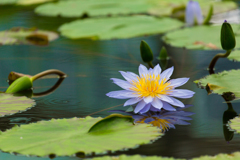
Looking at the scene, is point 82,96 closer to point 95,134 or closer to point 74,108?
point 74,108

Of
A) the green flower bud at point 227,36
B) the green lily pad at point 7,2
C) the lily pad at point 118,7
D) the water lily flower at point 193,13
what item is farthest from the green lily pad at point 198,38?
the green lily pad at point 7,2

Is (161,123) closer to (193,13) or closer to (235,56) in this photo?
(235,56)

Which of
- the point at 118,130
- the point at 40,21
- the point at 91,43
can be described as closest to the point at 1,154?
the point at 118,130

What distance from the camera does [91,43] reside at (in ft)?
10.5

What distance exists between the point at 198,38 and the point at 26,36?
1.62 m

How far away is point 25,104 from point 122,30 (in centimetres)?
186

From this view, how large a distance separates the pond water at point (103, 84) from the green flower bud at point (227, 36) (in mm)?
275

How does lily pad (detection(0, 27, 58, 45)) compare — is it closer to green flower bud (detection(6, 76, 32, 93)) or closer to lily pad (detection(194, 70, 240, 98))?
green flower bud (detection(6, 76, 32, 93))

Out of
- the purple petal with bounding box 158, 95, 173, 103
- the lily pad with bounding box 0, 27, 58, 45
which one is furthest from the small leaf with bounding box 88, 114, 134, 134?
the lily pad with bounding box 0, 27, 58, 45

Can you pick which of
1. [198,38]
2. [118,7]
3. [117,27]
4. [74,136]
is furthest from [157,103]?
[118,7]

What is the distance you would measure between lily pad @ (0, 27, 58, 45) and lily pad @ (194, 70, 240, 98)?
1.79 m

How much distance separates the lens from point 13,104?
176cm

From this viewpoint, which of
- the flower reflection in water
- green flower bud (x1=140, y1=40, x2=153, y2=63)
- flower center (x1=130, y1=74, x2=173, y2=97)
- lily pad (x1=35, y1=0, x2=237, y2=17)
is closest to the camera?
the flower reflection in water

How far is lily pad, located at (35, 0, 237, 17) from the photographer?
4305mm
